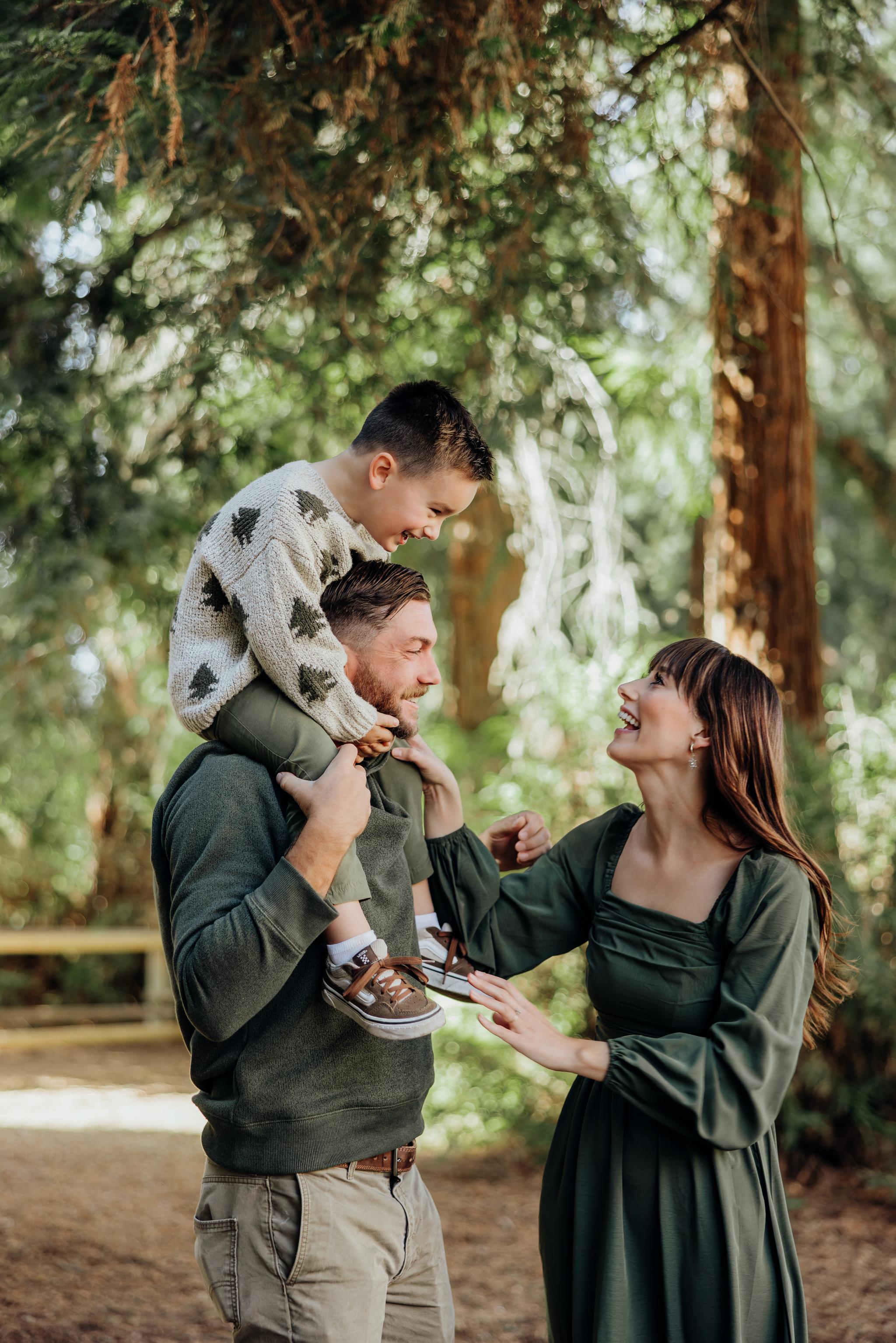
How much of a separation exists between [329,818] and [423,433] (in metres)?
Answer: 0.96

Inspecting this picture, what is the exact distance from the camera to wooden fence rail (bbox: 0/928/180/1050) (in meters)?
9.87

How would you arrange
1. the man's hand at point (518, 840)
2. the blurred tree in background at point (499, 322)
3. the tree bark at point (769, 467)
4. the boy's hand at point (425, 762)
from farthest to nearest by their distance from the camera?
the tree bark at point (769, 467) < the blurred tree in background at point (499, 322) < the man's hand at point (518, 840) < the boy's hand at point (425, 762)

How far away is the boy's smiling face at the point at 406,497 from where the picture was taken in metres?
2.48

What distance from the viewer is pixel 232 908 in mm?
1879

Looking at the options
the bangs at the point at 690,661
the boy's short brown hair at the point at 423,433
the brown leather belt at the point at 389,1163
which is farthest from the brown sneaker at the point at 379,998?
the boy's short brown hair at the point at 423,433

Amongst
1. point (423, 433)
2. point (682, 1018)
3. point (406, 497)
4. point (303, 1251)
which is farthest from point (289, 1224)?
point (423, 433)

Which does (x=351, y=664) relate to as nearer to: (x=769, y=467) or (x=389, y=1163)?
(x=389, y=1163)

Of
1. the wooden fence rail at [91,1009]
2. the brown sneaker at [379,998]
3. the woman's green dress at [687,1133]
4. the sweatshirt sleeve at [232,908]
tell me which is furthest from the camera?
the wooden fence rail at [91,1009]

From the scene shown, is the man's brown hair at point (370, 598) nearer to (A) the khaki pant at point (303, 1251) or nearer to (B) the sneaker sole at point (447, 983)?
(B) the sneaker sole at point (447, 983)

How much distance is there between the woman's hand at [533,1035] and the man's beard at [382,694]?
1.76 ft

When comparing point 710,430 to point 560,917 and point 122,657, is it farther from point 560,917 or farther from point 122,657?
point 122,657

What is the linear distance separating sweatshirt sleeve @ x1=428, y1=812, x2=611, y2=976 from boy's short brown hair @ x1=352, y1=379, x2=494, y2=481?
785 mm

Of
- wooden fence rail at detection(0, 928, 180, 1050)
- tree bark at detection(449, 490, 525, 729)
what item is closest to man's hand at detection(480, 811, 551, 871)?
tree bark at detection(449, 490, 525, 729)

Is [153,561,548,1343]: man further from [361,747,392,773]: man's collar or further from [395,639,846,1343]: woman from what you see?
[395,639,846,1343]: woman
